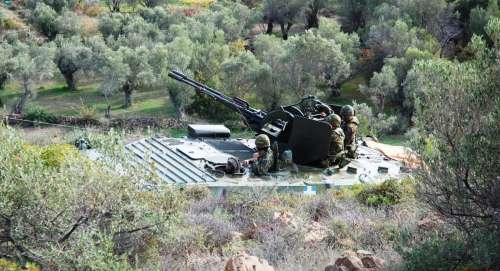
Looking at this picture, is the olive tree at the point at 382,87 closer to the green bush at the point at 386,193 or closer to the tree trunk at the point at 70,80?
the tree trunk at the point at 70,80

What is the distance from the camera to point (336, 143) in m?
15.2

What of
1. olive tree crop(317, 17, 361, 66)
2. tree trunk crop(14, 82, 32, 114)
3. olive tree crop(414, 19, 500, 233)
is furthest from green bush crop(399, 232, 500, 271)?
olive tree crop(317, 17, 361, 66)

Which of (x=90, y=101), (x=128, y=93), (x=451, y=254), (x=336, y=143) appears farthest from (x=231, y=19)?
(x=451, y=254)

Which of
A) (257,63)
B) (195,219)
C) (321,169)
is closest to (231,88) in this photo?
(257,63)

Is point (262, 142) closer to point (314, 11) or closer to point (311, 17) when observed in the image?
point (311, 17)

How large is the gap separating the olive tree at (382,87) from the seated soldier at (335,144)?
18.0 meters

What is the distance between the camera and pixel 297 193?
581 inches

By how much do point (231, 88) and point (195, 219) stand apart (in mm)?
20711

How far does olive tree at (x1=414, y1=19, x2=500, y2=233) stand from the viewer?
9.38 metres

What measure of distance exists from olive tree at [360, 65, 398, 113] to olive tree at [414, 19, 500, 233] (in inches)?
911

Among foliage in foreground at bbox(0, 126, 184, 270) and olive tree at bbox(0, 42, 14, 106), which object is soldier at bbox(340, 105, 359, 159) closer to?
foliage in foreground at bbox(0, 126, 184, 270)

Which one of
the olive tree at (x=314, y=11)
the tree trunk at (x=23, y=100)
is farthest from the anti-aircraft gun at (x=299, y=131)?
the olive tree at (x=314, y=11)

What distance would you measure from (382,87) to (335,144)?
60.5 feet

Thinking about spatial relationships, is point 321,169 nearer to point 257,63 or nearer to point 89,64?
point 257,63
